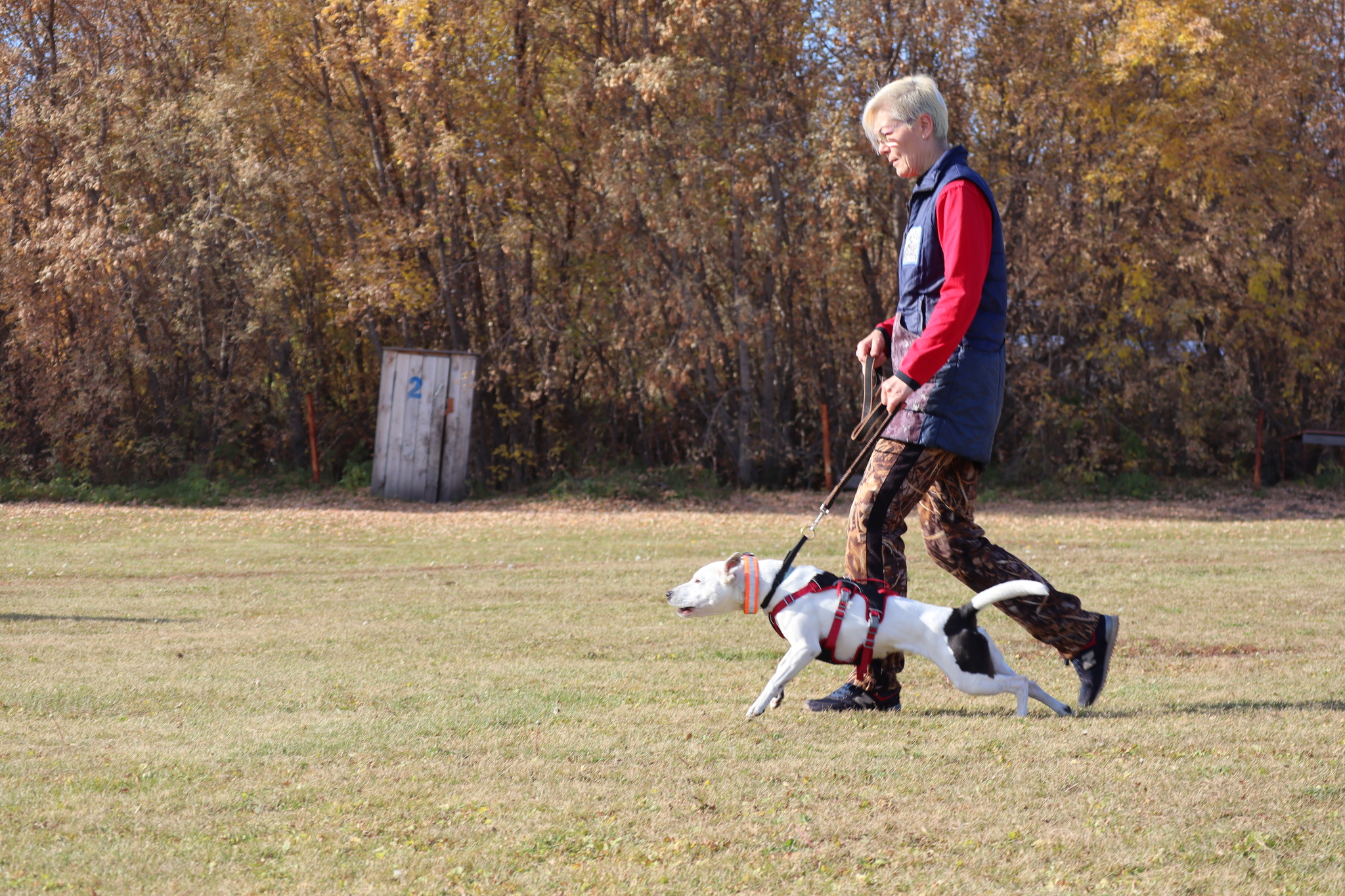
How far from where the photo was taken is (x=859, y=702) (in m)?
4.72

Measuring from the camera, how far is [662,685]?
5258 mm

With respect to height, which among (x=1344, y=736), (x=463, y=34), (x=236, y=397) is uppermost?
(x=463, y=34)

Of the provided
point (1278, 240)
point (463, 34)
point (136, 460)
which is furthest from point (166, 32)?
point (1278, 240)

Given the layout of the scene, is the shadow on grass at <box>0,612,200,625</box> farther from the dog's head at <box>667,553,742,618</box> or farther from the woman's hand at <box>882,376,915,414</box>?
the woman's hand at <box>882,376,915,414</box>

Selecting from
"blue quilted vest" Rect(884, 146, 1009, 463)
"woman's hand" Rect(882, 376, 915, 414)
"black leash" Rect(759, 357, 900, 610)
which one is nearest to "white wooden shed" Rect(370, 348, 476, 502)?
"black leash" Rect(759, 357, 900, 610)

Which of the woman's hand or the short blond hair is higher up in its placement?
the short blond hair

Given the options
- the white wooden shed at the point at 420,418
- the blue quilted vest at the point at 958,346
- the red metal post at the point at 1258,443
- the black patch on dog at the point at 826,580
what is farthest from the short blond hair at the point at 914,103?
the red metal post at the point at 1258,443

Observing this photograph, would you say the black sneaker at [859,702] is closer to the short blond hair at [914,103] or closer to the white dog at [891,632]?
the white dog at [891,632]

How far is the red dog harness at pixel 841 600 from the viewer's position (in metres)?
4.54

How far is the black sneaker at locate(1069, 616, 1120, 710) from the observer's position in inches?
183

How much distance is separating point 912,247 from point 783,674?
162cm

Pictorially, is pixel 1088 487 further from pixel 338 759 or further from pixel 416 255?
pixel 338 759

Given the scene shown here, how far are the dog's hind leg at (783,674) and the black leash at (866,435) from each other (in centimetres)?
23

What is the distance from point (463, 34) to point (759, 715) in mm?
15397
